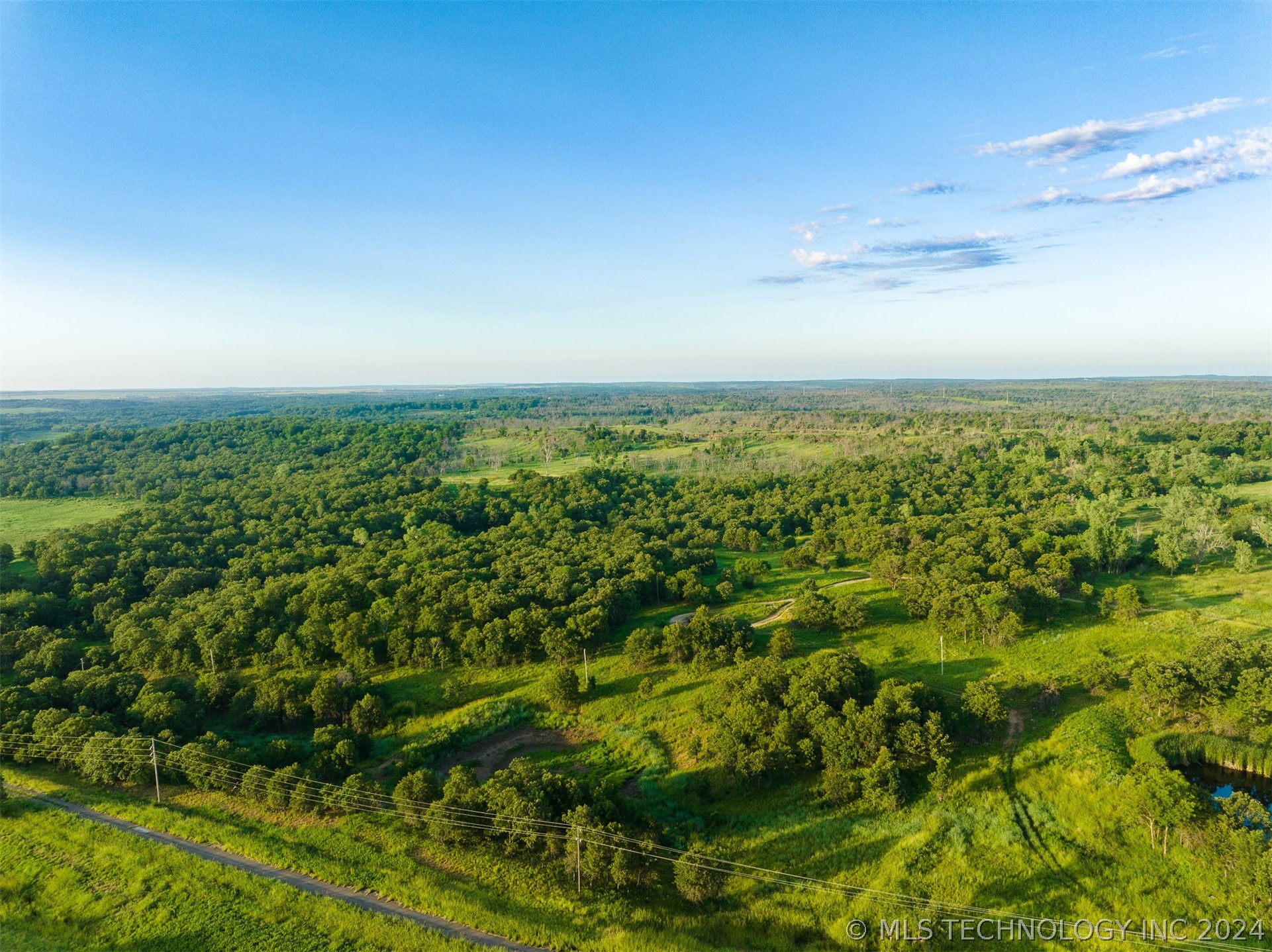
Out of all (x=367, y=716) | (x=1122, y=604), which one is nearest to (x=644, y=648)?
(x=367, y=716)

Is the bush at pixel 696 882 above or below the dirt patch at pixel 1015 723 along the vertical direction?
below

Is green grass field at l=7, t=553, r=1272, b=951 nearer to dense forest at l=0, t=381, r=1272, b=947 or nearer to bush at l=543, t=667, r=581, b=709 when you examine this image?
dense forest at l=0, t=381, r=1272, b=947

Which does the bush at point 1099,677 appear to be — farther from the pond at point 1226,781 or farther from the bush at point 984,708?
the bush at point 984,708

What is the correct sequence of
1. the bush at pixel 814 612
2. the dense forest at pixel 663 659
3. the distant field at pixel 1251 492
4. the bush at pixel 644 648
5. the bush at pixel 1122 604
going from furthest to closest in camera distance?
the distant field at pixel 1251 492, the bush at pixel 814 612, the bush at pixel 1122 604, the bush at pixel 644 648, the dense forest at pixel 663 659

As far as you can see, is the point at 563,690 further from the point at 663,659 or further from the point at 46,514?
the point at 46,514

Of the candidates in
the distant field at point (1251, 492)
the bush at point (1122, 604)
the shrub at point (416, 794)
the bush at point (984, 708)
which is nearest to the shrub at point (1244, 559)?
the bush at point (1122, 604)
